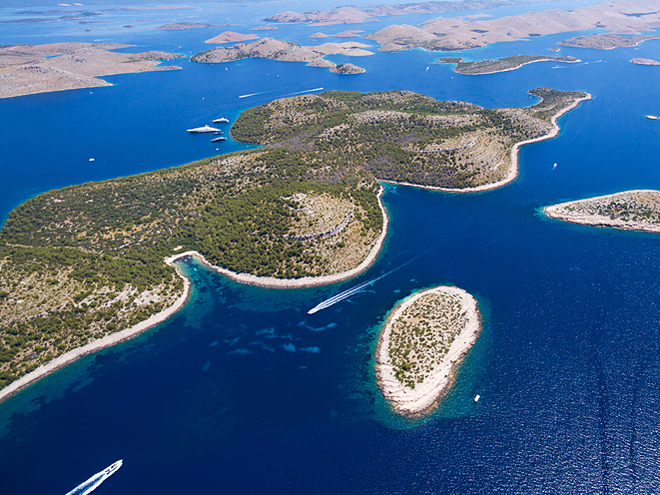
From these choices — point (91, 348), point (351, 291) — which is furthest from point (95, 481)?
point (351, 291)

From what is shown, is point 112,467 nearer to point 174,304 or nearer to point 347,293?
point 174,304

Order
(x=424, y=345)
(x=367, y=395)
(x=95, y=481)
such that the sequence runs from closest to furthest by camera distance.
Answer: (x=95, y=481)
(x=367, y=395)
(x=424, y=345)

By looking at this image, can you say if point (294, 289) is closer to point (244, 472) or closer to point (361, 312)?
point (361, 312)

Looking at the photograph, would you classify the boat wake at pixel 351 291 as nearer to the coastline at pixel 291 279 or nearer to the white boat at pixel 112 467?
the coastline at pixel 291 279

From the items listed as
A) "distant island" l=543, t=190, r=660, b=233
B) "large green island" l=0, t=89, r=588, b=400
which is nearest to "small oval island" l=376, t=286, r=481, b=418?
"large green island" l=0, t=89, r=588, b=400

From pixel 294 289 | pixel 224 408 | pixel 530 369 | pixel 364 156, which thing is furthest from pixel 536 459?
pixel 364 156

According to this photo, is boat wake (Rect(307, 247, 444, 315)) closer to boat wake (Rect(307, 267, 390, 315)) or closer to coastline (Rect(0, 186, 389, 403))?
boat wake (Rect(307, 267, 390, 315))
